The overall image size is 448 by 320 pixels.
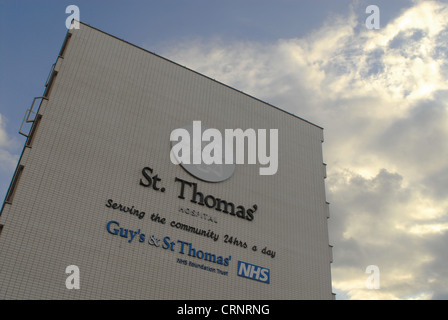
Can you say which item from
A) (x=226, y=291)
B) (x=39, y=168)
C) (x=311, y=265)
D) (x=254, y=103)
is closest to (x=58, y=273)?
(x=39, y=168)

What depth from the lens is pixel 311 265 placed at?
83.5 feet

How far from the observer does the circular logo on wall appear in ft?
77.5

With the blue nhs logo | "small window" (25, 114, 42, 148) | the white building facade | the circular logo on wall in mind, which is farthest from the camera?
the circular logo on wall

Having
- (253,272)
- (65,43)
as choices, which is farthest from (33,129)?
(253,272)

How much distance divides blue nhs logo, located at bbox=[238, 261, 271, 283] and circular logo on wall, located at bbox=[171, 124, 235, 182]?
5122mm

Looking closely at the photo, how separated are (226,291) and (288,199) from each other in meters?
7.89

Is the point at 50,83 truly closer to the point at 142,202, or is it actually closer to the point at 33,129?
the point at 33,129

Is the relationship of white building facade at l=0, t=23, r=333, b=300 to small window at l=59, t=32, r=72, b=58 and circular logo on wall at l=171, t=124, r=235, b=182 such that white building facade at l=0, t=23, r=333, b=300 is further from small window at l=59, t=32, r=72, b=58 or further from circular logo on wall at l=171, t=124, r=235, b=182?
circular logo on wall at l=171, t=124, r=235, b=182

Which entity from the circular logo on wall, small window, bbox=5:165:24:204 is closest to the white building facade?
small window, bbox=5:165:24:204

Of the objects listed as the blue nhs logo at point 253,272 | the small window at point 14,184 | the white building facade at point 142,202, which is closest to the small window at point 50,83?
the white building facade at point 142,202

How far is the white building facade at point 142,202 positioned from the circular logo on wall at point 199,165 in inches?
10.8

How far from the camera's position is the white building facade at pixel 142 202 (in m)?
18.5

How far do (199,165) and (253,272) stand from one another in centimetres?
673
